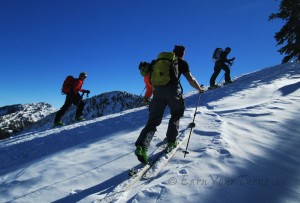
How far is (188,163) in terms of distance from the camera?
498 centimetres

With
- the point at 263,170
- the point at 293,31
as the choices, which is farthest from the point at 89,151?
the point at 293,31

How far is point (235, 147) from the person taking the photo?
18.2 ft

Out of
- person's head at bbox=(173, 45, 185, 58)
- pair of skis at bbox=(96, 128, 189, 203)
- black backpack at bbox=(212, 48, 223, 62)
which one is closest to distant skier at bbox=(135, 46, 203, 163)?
person's head at bbox=(173, 45, 185, 58)

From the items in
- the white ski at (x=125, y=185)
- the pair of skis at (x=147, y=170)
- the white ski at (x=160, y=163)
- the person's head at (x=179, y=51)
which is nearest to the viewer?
the white ski at (x=125, y=185)

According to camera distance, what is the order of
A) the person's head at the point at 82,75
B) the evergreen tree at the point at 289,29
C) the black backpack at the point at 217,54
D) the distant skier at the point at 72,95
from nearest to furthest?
1. the distant skier at the point at 72,95
2. the person's head at the point at 82,75
3. the black backpack at the point at 217,54
4. the evergreen tree at the point at 289,29

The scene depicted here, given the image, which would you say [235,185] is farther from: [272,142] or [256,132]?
[256,132]

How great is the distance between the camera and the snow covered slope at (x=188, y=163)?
153 inches

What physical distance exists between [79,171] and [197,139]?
2752 millimetres

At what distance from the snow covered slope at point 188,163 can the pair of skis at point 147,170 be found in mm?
126

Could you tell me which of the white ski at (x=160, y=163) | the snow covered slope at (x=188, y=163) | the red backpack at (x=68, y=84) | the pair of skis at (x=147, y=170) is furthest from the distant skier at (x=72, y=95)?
the white ski at (x=160, y=163)

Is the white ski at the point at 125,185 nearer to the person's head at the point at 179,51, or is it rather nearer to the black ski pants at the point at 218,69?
the person's head at the point at 179,51

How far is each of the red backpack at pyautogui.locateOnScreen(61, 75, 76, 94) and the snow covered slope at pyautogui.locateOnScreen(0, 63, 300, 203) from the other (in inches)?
126

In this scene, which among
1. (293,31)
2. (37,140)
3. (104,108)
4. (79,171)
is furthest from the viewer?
(104,108)

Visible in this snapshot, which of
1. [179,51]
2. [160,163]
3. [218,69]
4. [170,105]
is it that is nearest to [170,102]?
[170,105]
